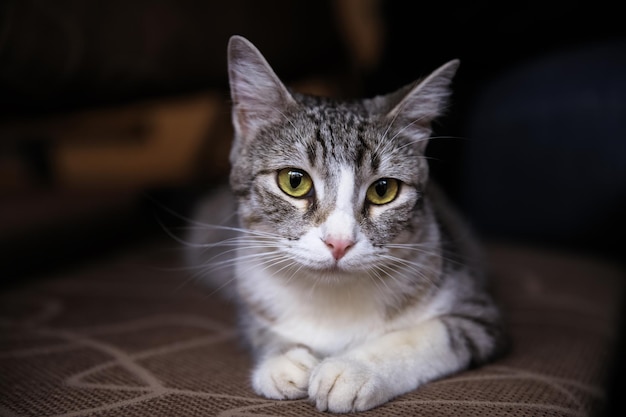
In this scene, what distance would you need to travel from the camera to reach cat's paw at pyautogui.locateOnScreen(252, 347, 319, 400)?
101cm

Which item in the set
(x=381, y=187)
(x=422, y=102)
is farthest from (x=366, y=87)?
(x=381, y=187)

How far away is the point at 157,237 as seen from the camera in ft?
7.84

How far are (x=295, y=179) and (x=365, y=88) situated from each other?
1512mm

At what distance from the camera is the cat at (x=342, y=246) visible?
3.40 ft

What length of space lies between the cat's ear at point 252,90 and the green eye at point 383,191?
256 mm

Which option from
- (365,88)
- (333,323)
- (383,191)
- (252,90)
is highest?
(365,88)

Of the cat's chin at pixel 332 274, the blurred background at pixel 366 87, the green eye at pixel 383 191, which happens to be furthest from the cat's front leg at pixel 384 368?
the blurred background at pixel 366 87

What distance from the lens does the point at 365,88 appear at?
253 cm

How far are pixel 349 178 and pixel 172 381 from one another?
508 mm

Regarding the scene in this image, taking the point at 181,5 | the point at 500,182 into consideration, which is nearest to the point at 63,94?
the point at 181,5

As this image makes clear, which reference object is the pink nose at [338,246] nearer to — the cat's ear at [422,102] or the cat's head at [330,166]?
the cat's head at [330,166]

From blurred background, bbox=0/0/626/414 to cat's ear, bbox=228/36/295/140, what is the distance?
0.42 meters

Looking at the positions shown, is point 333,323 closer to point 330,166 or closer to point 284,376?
point 284,376

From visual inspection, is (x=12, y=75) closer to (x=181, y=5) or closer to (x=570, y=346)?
(x=181, y=5)
